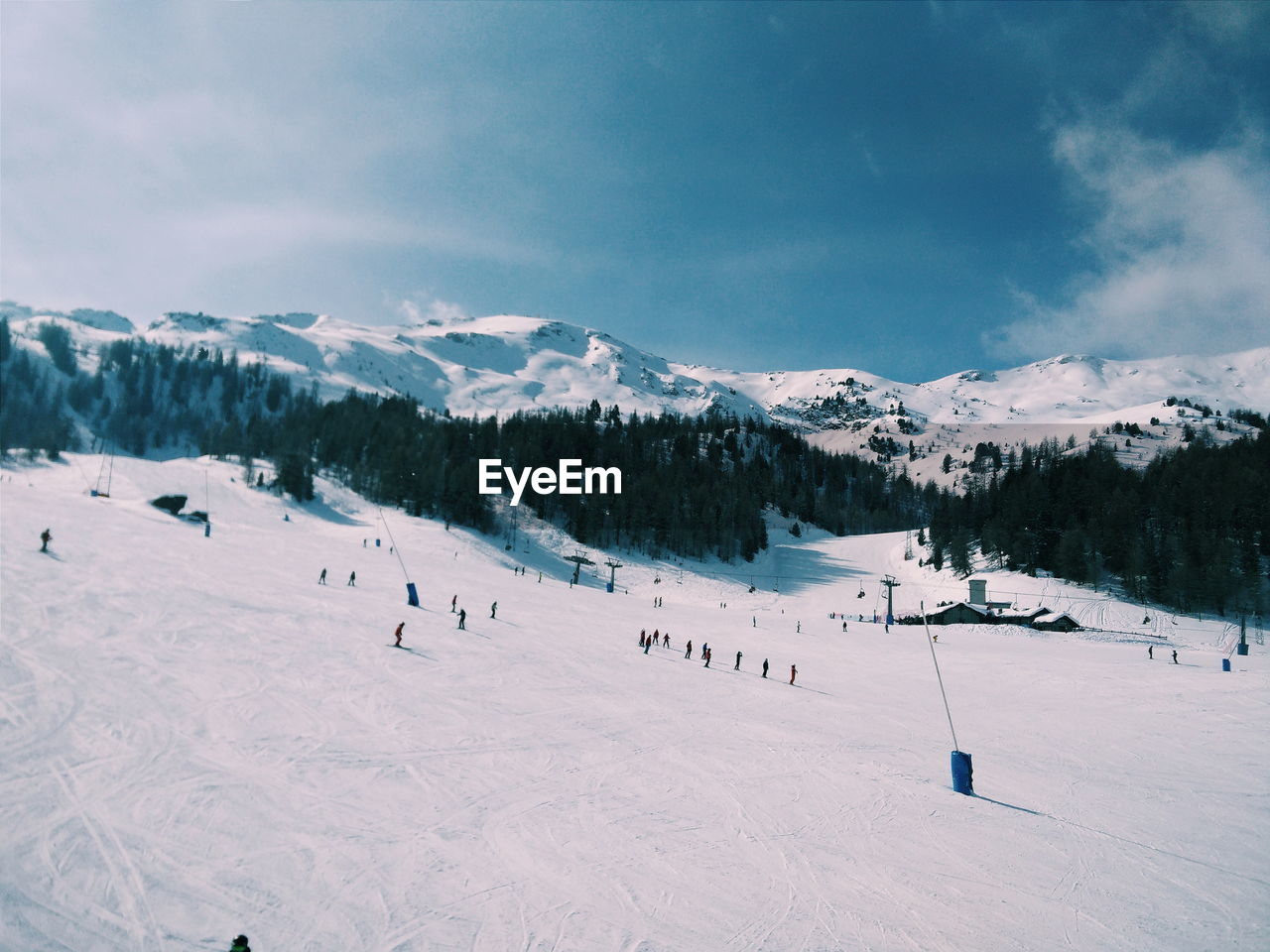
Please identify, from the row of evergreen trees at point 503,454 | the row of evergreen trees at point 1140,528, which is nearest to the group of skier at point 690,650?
the row of evergreen trees at point 503,454

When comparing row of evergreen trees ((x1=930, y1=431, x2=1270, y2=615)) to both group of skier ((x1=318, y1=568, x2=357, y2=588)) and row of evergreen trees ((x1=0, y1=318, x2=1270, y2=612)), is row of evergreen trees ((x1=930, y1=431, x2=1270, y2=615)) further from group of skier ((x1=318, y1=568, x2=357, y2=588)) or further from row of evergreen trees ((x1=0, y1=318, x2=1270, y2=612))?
group of skier ((x1=318, y1=568, x2=357, y2=588))

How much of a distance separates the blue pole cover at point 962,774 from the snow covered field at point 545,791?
343mm

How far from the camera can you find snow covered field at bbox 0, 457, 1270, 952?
8.41m

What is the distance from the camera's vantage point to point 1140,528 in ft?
238

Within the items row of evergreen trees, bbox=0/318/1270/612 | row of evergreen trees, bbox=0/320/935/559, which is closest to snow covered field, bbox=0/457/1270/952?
row of evergreen trees, bbox=0/318/1270/612

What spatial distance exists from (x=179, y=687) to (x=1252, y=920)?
2423cm

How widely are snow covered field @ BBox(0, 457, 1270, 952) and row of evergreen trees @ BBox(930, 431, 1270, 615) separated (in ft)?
145

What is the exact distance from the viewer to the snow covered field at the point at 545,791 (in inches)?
331

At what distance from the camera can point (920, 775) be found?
1547 centimetres

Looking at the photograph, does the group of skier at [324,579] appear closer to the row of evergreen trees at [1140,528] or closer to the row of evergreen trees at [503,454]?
the row of evergreen trees at [503,454]
